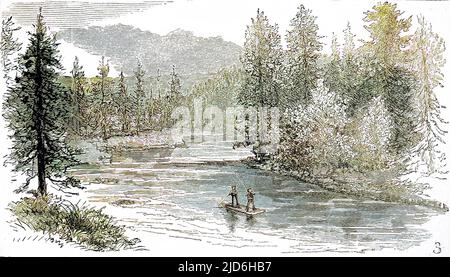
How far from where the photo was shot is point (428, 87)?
5062 mm

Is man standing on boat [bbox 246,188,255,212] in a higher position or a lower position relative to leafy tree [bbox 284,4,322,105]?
lower

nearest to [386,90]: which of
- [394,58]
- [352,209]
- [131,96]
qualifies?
[394,58]

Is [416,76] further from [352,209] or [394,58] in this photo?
[352,209]

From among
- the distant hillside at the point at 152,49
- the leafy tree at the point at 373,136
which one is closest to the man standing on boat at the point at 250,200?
the leafy tree at the point at 373,136

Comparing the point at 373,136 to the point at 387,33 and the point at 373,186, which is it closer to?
the point at 373,186

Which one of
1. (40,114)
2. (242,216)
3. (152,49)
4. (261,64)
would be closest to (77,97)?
(40,114)

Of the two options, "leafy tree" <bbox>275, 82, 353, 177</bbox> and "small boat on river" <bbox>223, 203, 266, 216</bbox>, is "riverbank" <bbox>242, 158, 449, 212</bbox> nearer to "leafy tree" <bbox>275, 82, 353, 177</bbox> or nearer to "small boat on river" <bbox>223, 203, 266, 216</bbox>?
"leafy tree" <bbox>275, 82, 353, 177</bbox>

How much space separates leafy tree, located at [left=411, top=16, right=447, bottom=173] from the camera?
505cm

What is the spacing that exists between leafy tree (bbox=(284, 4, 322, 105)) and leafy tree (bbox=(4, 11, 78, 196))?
160 centimetres

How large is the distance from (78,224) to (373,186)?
6.84ft

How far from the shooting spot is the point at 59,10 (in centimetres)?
506

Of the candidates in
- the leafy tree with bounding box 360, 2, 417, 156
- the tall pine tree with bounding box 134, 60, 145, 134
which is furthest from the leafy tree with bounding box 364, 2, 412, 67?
the tall pine tree with bounding box 134, 60, 145, 134

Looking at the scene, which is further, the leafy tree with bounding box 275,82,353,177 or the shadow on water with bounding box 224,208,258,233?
the leafy tree with bounding box 275,82,353,177

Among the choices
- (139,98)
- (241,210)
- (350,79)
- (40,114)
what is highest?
(350,79)
